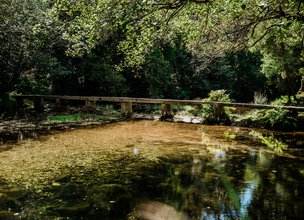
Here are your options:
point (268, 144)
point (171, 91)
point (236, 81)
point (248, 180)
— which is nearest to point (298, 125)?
point (268, 144)

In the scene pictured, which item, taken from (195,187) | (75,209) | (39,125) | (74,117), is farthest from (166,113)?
(75,209)

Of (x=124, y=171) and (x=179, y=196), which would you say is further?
(x=124, y=171)

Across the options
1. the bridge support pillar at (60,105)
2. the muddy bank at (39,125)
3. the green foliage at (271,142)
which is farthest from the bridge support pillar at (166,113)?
the bridge support pillar at (60,105)

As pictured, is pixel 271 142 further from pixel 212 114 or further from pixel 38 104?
pixel 38 104

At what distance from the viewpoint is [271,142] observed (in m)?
10.8

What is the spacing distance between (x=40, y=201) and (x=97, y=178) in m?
1.48

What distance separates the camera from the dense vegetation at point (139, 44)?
7.45m

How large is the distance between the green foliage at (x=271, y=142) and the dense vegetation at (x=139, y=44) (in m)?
3.40

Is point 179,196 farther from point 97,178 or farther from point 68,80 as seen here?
point 68,80

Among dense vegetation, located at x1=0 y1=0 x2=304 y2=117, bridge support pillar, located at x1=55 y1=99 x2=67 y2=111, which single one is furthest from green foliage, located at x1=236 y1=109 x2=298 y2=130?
bridge support pillar, located at x1=55 y1=99 x2=67 y2=111

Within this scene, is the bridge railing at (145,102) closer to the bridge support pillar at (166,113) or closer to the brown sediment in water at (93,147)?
the bridge support pillar at (166,113)

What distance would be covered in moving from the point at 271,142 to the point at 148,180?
20.2 feet

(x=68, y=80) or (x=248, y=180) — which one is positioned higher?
(x=68, y=80)

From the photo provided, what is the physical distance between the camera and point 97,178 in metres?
6.44
